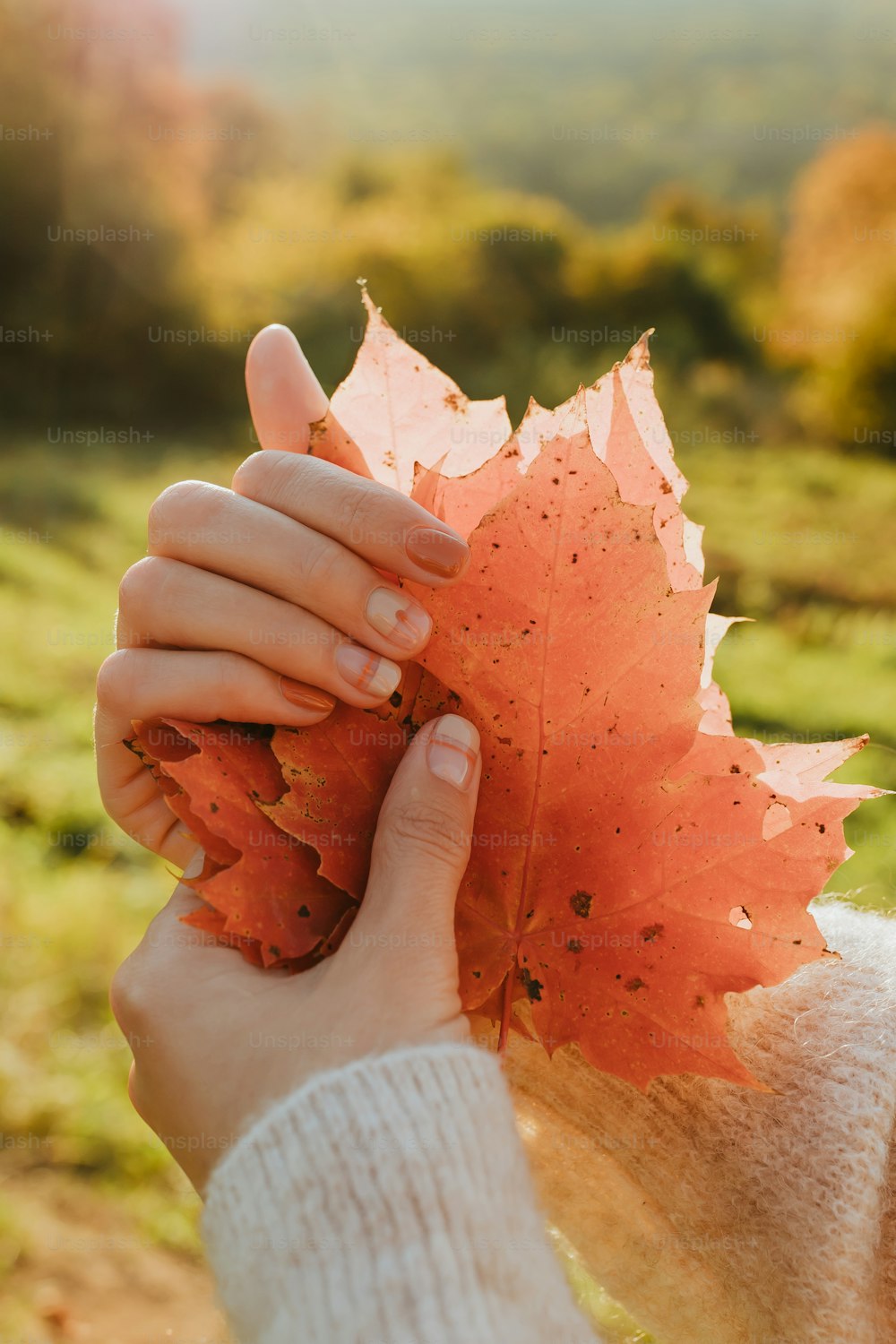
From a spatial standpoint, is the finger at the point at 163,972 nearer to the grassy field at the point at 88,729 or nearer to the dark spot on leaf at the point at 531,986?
the dark spot on leaf at the point at 531,986

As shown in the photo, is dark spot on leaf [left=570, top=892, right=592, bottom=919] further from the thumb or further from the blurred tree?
the blurred tree

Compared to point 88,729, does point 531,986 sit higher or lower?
higher

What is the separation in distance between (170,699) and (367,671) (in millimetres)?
152

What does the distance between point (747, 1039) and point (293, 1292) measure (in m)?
0.35

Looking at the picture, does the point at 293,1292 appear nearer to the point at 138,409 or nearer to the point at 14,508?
the point at 14,508

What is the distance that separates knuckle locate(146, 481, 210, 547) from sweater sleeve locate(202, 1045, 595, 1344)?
368 millimetres

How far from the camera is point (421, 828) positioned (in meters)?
0.47

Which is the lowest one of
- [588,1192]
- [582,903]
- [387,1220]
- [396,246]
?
[588,1192]

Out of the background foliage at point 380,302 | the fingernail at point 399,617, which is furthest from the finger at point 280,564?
the background foliage at point 380,302

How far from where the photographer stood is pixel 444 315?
8648 mm

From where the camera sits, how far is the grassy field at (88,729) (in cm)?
181

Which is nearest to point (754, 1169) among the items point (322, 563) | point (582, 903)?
point (582, 903)

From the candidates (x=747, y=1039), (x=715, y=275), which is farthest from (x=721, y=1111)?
(x=715, y=275)

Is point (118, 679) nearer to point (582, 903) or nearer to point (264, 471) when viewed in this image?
point (264, 471)
